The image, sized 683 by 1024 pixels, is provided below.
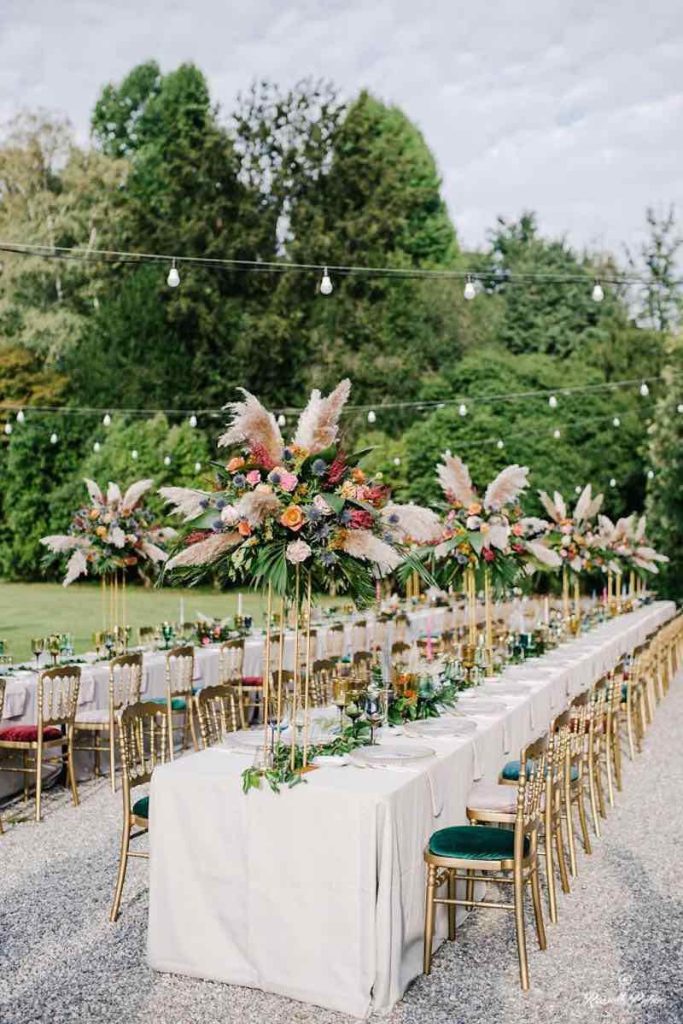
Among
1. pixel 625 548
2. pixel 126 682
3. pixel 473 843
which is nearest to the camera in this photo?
pixel 473 843

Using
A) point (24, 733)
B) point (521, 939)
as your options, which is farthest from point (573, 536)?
point (521, 939)

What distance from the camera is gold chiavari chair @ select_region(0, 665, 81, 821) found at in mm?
7148

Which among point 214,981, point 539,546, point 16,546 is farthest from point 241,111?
point 214,981

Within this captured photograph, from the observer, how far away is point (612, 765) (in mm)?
8734

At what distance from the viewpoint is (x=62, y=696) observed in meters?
7.62

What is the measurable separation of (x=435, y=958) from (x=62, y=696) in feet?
12.4

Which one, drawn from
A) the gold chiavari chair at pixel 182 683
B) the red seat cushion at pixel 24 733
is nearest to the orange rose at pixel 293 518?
the red seat cushion at pixel 24 733

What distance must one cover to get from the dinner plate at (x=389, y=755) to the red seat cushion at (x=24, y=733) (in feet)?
10.5

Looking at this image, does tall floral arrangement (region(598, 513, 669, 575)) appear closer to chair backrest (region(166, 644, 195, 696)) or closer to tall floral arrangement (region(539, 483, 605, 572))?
tall floral arrangement (region(539, 483, 605, 572))

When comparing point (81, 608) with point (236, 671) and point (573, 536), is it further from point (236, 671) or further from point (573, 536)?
point (236, 671)

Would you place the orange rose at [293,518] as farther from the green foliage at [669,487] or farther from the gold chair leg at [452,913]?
the green foliage at [669,487]

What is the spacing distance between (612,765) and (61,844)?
440cm

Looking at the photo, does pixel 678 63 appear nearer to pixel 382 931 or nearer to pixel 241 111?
pixel 382 931

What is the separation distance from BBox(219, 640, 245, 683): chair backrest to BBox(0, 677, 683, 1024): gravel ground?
280cm
